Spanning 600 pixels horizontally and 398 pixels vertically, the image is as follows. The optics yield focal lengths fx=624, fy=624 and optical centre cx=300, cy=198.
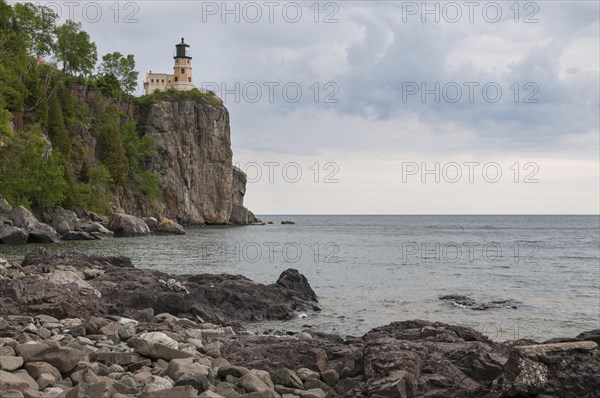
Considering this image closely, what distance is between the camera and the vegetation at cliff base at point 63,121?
207 feet

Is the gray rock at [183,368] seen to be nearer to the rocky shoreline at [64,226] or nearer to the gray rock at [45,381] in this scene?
the gray rock at [45,381]

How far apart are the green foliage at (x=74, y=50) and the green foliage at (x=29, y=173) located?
26.2m

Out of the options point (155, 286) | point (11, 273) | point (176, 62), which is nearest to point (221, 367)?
point (155, 286)

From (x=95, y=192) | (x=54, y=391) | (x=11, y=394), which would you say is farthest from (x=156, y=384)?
(x=95, y=192)

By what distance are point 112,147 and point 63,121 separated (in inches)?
512

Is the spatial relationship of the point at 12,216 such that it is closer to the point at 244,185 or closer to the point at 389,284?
the point at 389,284

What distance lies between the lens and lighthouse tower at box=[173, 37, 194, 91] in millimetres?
135000

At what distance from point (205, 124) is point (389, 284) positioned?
92.7 meters

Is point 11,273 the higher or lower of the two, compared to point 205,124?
lower

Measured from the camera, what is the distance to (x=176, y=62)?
138 meters

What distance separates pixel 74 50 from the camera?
298 feet

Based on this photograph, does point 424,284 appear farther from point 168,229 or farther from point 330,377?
point 168,229

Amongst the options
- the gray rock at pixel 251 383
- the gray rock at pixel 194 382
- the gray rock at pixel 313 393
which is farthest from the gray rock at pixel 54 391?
the gray rock at pixel 313 393

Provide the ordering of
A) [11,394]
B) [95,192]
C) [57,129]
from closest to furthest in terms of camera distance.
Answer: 1. [11,394]
2. [57,129]
3. [95,192]
